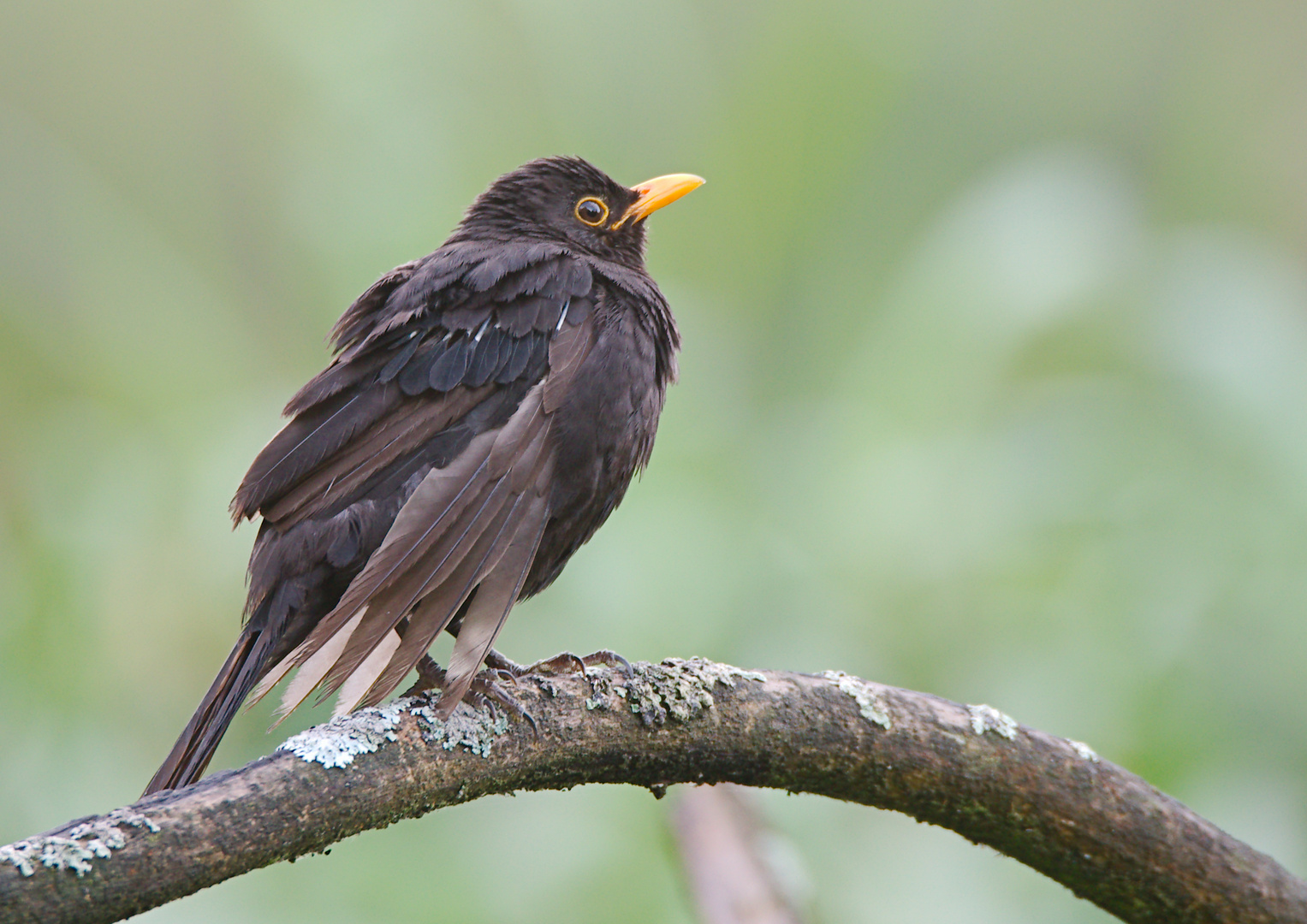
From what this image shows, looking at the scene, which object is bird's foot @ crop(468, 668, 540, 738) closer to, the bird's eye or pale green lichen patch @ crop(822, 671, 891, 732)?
A: pale green lichen patch @ crop(822, 671, 891, 732)

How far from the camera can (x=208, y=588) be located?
190 inches

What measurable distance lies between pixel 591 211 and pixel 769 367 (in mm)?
3339

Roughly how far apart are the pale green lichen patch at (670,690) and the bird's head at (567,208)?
136cm

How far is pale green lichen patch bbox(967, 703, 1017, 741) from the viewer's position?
2205 mm

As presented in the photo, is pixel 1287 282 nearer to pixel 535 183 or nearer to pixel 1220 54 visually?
pixel 1220 54

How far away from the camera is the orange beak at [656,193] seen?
331cm

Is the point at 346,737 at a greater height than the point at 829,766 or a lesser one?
lesser

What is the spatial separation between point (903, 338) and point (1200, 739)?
7.01 ft

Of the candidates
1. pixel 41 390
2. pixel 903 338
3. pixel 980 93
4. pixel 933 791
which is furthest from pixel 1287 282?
pixel 41 390

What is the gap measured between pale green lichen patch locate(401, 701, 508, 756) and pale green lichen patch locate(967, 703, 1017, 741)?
851 millimetres

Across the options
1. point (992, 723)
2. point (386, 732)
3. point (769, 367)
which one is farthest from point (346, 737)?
point (769, 367)

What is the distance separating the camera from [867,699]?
2176 millimetres

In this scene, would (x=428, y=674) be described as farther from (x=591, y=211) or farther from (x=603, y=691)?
(x=591, y=211)

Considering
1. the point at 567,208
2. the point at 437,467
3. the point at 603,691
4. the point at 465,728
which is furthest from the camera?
the point at 567,208
